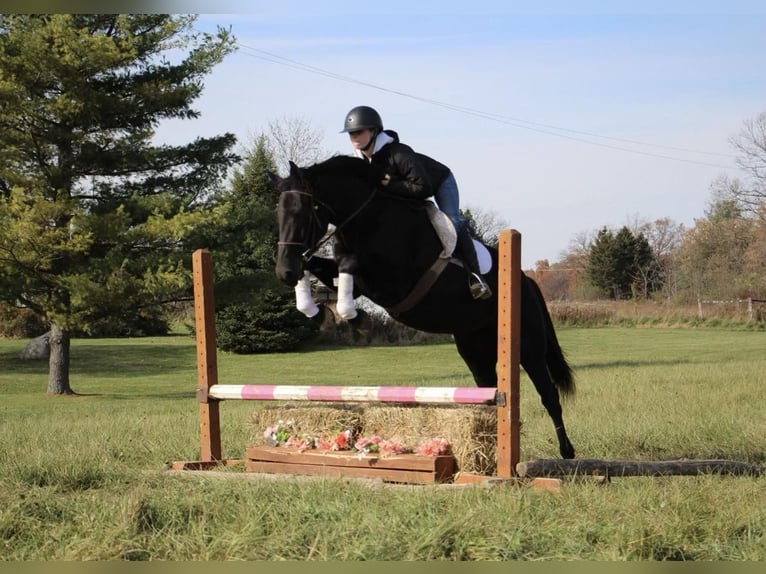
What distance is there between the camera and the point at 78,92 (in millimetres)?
17828

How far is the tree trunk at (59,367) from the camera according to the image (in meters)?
20.0

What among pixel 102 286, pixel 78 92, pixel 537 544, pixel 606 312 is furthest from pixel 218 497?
pixel 606 312

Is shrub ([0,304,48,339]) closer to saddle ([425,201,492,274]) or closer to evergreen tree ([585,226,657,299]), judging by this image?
evergreen tree ([585,226,657,299])

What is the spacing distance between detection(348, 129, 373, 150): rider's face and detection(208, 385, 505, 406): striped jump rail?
154 centimetres

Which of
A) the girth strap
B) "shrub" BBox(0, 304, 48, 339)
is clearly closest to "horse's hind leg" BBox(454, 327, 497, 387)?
the girth strap

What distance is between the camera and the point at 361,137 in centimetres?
541

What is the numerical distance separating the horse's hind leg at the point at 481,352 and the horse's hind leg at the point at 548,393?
26 centimetres

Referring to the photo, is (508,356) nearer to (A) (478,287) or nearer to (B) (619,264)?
(A) (478,287)

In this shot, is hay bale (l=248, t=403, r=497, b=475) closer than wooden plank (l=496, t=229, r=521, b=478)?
No

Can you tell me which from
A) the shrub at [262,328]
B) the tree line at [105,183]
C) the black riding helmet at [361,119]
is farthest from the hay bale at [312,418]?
the shrub at [262,328]

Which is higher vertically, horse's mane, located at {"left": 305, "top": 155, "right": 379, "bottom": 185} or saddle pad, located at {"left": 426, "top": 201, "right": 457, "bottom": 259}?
horse's mane, located at {"left": 305, "top": 155, "right": 379, "bottom": 185}

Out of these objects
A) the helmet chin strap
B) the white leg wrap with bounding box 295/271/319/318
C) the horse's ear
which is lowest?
the white leg wrap with bounding box 295/271/319/318

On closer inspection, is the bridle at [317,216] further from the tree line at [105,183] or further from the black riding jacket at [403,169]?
the tree line at [105,183]

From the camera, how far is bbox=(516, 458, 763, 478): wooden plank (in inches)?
203
